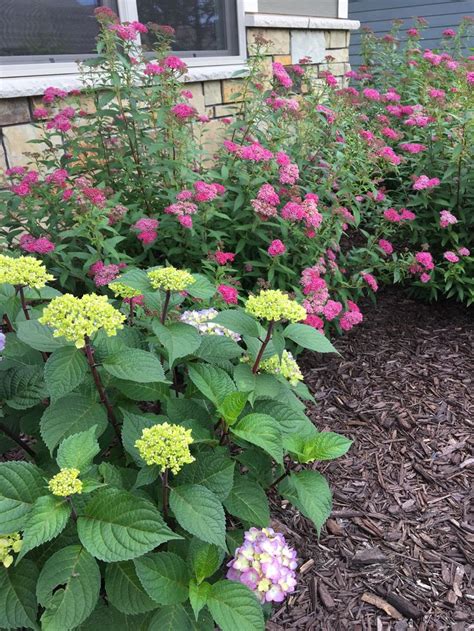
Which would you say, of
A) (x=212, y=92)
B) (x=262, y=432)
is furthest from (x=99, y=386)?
(x=212, y=92)

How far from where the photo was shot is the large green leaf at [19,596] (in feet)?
3.70

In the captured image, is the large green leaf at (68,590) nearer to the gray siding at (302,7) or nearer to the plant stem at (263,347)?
the plant stem at (263,347)

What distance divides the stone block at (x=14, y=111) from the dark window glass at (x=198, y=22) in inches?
43.9

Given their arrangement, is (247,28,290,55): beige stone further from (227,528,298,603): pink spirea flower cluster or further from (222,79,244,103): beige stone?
(227,528,298,603): pink spirea flower cluster

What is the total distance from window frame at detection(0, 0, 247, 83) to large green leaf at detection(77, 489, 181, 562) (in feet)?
9.16

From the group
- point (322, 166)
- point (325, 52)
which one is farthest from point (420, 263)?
point (325, 52)

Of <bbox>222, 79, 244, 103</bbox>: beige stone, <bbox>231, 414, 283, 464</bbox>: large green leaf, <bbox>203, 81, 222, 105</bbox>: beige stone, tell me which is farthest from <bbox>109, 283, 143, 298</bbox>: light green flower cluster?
<bbox>222, 79, 244, 103</bbox>: beige stone

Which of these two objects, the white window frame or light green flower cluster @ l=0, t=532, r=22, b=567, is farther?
the white window frame

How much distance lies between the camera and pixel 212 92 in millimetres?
4289

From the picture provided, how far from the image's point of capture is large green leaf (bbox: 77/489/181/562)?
1.07 metres

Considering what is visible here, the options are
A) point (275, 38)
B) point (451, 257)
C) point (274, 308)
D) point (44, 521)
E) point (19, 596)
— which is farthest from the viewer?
point (275, 38)

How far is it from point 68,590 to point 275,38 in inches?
185

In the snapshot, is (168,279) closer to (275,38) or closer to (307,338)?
(307,338)

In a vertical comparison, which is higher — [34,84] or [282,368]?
[34,84]
